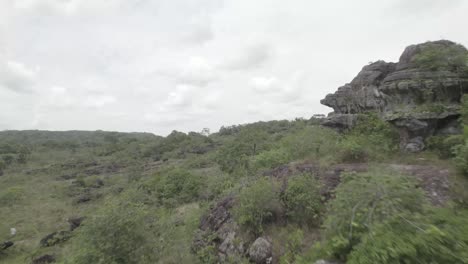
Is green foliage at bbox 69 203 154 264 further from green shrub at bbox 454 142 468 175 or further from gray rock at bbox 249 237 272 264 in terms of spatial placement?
green shrub at bbox 454 142 468 175

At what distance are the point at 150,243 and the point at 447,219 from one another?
23.6ft

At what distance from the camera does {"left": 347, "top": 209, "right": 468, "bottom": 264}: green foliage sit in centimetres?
335

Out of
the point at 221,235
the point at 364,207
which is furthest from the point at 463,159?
the point at 221,235

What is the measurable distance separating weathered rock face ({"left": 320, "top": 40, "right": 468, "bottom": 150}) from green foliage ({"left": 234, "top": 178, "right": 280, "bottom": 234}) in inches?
290

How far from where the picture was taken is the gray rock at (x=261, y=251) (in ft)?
27.9

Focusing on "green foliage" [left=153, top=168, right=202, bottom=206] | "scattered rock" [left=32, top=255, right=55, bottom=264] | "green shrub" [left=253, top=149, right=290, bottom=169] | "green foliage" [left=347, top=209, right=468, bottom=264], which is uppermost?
"green foliage" [left=347, top=209, right=468, bottom=264]

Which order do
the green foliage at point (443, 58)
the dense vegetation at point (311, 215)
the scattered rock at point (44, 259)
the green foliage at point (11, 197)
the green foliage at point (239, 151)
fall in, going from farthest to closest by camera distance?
1. the green foliage at point (11, 197)
2. the green foliage at point (239, 151)
3. the scattered rock at point (44, 259)
4. the green foliage at point (443, 58)
5. the dense vegetation at point (311, 215)

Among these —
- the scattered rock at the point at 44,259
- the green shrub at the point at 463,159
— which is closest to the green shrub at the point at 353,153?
the green shrub at the point at 463,159

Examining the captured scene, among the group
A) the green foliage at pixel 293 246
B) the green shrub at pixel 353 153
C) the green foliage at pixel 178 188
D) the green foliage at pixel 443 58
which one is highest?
the green foliage at pixel 443 58

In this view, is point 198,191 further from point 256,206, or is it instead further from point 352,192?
point 352,192

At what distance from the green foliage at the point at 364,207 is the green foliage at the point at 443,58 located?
1096 cm

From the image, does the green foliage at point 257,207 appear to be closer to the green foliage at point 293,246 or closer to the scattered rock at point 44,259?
the green foliage at point 293,246

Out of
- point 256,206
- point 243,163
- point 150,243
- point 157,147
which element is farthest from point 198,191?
point 157,147

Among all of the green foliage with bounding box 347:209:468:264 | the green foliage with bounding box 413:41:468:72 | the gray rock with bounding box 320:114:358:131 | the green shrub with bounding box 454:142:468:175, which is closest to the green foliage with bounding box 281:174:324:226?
the green shrub with bounding box 454:142:468:175
